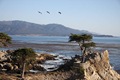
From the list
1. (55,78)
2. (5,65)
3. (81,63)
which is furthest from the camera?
(5,65)

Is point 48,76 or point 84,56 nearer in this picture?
point 48,76

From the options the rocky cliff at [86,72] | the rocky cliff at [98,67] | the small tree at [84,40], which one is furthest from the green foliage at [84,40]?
the rocky cliff at [98,67]

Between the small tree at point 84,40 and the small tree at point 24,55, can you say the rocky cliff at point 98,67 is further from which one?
the small tree at point 24,55

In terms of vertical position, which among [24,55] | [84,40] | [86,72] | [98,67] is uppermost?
[84,40]

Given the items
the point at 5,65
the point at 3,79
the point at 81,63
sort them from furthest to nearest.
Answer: the point at 5,65, the point at 81,63, the point at 3,79

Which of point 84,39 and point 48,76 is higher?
point 84,39

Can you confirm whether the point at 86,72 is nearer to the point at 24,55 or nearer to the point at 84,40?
the point at 84,40

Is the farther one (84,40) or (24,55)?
(84,40)

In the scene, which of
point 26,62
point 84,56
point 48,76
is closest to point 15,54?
point 26,62

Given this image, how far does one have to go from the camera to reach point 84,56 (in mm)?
32500

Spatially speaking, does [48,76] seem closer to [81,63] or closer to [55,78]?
[55,78]

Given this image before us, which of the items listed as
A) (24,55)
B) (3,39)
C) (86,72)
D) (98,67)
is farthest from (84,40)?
(24,55)

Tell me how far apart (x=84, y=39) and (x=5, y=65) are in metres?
10.3

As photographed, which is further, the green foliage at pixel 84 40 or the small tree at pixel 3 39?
the green foliage at pixel 84 40
